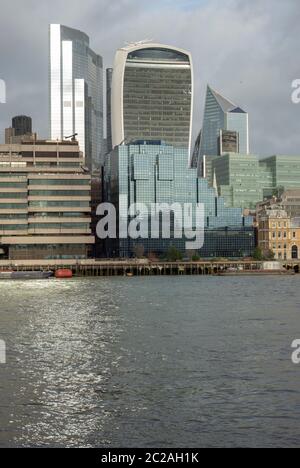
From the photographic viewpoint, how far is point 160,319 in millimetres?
65500

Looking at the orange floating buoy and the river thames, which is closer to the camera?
the river thames

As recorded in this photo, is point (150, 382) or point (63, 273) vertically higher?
point (150, 382)

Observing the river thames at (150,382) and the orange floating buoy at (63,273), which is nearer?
the river thames at (150,382)

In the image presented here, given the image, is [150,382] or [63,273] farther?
[63,273]

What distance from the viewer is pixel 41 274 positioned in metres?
183

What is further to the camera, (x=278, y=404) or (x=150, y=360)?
(x=150, y=360)

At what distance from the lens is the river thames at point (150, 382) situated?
91.8 feet

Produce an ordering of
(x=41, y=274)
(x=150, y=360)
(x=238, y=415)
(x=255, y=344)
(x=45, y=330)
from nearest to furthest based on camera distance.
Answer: (x=238, y=415) → (x=150, y=360) → (x=255, y=344) → (x=45, y=330) → (x=41, y=274)

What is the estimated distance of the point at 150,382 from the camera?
36.5 metres

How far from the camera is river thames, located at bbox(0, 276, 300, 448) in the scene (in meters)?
28.0

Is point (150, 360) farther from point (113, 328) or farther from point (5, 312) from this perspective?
point (5, 312)
